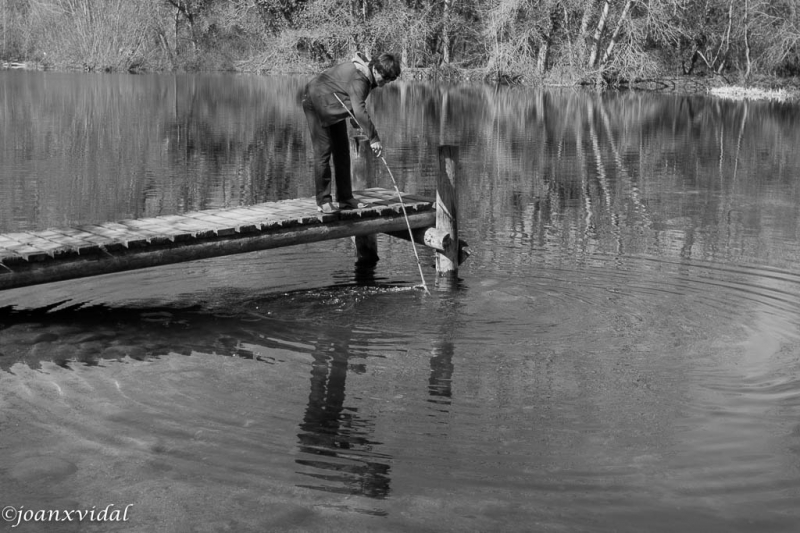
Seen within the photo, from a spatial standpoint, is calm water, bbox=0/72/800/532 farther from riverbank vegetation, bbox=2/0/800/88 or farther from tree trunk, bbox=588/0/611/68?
tree trunk, bbox=588/0/611/68

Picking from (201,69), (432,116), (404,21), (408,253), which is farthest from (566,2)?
(408,253)

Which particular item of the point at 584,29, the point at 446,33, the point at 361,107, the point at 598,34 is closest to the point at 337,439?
the point at 361,107

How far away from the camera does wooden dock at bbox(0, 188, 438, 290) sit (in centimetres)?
819

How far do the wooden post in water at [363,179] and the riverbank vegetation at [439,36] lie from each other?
29.6 metres

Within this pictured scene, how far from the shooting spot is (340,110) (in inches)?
369

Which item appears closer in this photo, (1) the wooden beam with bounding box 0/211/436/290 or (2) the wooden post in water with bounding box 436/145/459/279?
(1) the wooden beam with bounding box 0/211/436/290

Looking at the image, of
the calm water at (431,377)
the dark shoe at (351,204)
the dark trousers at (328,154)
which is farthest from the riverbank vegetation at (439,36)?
the dark trousers at (328,154)

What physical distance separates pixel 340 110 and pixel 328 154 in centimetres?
48

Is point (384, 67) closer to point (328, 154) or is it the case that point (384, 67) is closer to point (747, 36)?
point (328, 154)

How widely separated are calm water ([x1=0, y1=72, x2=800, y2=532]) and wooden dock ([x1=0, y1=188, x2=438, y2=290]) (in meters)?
0.49

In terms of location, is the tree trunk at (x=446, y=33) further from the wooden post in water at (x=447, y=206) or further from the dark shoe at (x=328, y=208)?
the dark shoe at (x=328, y=208)

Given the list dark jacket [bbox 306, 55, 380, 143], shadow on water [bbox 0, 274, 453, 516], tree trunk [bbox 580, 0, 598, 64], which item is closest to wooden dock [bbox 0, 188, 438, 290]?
shadow on water [bbox 0, 274, 453, 516]

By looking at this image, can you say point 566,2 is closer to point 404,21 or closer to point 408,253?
point 404,21

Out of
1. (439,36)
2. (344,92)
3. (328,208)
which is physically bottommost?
(328,208)
